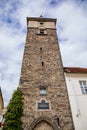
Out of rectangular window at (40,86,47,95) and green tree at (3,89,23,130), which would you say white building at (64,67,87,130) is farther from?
green tree at (3,89,23,130)

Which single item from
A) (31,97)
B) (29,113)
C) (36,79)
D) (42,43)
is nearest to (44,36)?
(42,43)

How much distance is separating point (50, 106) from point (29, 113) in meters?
1.98

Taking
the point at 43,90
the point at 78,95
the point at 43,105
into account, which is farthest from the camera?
the point at 43,90

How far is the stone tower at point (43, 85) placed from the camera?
15.0 m

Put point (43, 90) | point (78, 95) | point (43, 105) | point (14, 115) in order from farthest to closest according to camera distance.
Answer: point (43, 90)
point (78, 95)
point (43, 105)
point (14, 115)

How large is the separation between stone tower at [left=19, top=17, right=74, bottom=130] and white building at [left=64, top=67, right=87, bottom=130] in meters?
0.47

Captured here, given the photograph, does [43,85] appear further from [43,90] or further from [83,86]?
[83,86]

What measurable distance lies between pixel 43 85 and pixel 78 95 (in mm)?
3442

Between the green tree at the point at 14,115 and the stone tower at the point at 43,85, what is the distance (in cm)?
155

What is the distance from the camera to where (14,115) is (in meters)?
13.2

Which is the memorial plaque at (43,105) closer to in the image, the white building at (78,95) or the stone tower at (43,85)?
the stone tower at (43,85)

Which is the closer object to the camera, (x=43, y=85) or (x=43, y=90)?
(x=43, y=90)

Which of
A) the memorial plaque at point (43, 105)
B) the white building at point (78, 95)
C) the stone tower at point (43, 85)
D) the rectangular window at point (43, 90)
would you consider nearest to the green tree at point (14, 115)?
the stone tower at point (43, 85)

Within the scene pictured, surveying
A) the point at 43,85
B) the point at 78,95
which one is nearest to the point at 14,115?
the point at 43,85
